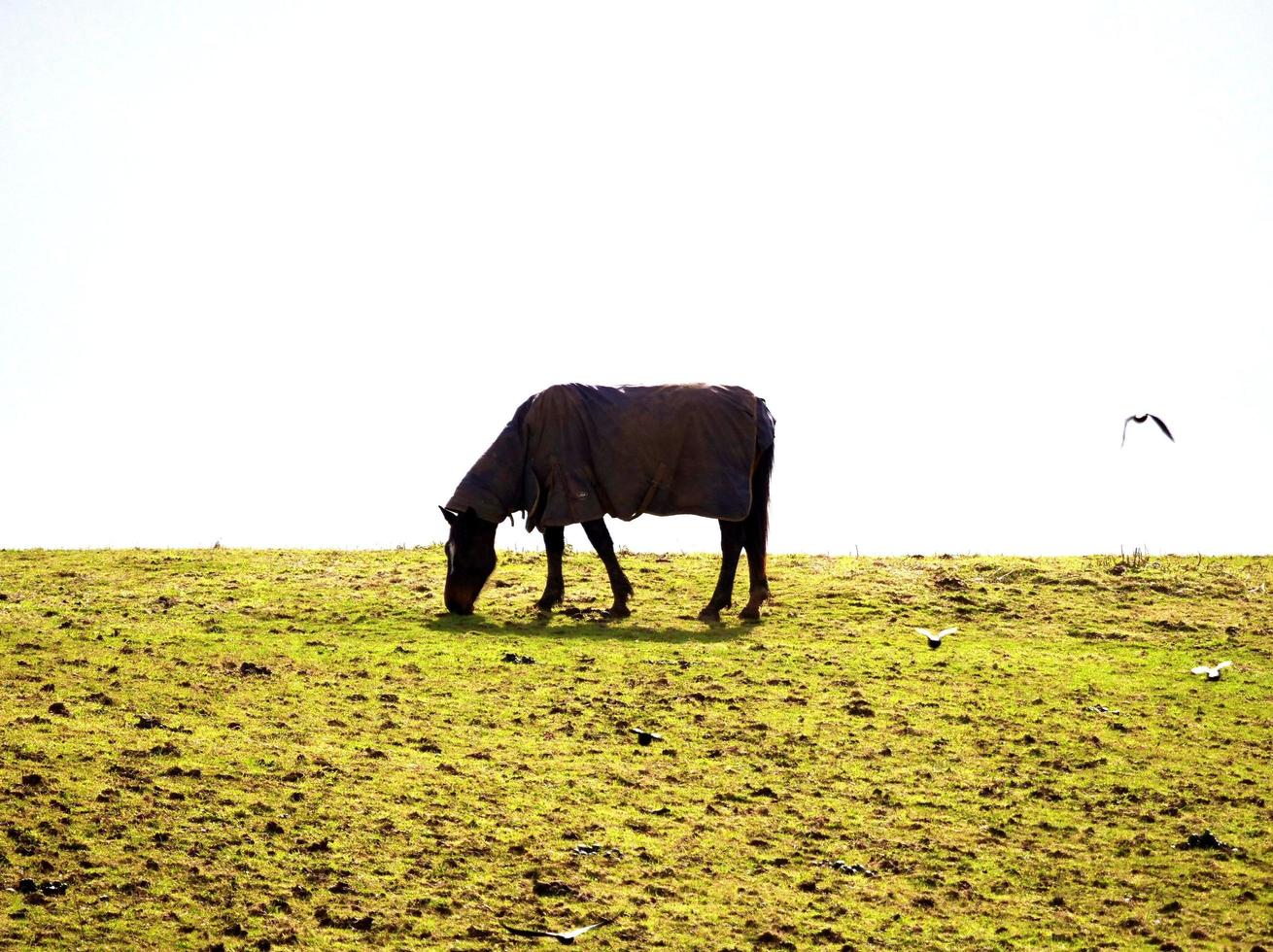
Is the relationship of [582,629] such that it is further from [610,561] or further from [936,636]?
[936,636]

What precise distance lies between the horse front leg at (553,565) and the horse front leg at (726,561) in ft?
5.07

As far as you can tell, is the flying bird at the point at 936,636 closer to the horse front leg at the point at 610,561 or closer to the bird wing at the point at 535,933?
the horse front leg at the point at 610,561

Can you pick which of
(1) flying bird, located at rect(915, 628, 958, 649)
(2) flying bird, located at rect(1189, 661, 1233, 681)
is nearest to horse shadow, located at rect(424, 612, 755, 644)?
(1) flying bird, located at rect(915, 628, 958, 649)

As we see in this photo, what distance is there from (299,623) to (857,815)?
6.84 metres

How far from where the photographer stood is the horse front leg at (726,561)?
15.6 metres

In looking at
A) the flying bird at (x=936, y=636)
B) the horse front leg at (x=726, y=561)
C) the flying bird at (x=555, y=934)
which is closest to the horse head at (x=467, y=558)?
the horse front leg at (x=726, y=561)

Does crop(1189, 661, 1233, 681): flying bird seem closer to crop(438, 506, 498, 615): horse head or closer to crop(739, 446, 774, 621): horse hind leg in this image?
crop(739, 446, 774, 621): horse hind leg

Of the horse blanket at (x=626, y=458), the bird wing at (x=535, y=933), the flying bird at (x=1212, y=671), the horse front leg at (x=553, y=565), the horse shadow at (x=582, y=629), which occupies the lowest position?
the bird wing at (x=535, y=933)

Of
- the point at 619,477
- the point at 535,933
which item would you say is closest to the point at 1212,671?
the point at 619,477

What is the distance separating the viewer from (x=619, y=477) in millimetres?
15680

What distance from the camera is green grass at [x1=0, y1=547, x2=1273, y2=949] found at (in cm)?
819

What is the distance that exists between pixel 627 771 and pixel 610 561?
5.60 m

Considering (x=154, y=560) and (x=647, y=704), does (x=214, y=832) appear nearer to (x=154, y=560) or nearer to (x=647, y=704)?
(x=647, y=704)

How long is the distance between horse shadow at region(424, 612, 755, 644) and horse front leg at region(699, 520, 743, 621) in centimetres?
33
